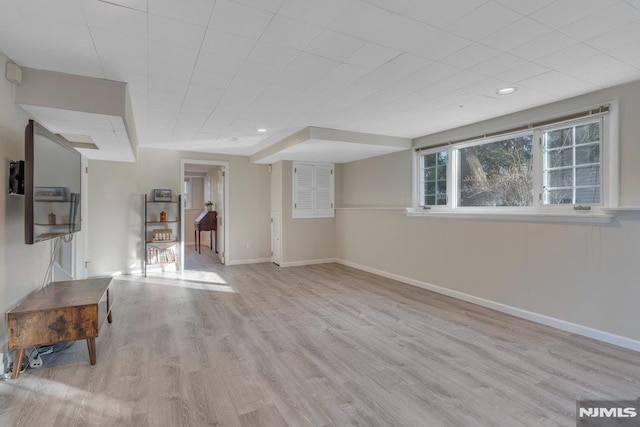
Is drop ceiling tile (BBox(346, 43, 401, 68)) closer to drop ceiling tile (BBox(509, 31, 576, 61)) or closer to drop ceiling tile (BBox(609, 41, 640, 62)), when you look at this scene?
drop ceiling tile (BBox(509, 31, 576, 61))

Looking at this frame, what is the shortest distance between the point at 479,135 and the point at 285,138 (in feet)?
8.97

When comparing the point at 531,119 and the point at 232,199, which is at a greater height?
the point at 531,119

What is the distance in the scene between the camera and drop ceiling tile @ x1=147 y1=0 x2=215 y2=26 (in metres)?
1.65

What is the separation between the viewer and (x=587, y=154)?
3059mm

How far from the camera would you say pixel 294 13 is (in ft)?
5.80

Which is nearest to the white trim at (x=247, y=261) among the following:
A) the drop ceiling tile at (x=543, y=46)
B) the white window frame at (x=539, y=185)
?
the white window frame at (x=539, y=185)

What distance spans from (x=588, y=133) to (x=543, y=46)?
1.48 metres

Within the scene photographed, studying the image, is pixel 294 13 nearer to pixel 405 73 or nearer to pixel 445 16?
pixel 445 16

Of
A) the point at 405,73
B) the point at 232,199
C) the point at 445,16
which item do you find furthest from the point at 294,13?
the point at 232,199

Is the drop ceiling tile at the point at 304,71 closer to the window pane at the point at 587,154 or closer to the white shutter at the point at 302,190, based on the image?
the window pane at the point at 587,154

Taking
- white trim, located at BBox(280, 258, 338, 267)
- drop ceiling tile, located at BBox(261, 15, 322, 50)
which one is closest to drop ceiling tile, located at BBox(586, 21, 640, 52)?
drop ceiling tile, located at BBox(261, 15, 322, 50)

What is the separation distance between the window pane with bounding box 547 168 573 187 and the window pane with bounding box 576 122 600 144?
1.00 ft

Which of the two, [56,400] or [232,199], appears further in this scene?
[232,199]

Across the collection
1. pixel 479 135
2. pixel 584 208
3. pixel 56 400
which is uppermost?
pixel 479 135
